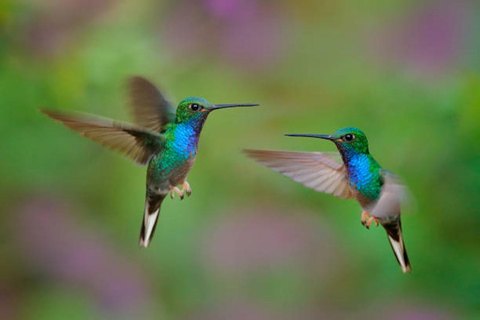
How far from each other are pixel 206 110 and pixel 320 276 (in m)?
1.45

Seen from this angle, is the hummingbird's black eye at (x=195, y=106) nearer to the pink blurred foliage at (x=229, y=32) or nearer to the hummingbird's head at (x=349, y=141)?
the hummingbird's head at (x=349, y=141)

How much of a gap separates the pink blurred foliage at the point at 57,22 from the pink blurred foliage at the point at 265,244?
0.69 meters

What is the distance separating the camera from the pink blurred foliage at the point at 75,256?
1874 mm

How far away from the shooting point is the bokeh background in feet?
5.59

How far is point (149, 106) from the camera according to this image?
0.70 m

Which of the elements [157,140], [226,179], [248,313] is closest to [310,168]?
[157,140]

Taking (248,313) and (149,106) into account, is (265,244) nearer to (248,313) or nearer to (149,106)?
(248,313)

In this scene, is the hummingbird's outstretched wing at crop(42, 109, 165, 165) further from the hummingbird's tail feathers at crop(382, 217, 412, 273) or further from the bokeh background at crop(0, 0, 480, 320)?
the bokeh background at crop(0, 0, 480, 320)

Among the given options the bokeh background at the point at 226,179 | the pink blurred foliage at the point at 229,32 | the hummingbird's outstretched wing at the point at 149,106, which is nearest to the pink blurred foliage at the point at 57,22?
the bokeh background at the point at 226,179

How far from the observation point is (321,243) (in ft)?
6.34

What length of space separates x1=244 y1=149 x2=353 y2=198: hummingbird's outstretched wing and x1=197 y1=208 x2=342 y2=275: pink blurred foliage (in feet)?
3.89

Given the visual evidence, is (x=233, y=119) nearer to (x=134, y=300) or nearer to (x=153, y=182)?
(x=134, y=300)

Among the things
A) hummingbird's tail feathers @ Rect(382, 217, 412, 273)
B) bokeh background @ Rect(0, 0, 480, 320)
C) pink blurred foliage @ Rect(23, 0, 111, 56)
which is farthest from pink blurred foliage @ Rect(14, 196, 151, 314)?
hummingbird's tail feathers @ Rect(382, 217, 412, 273)

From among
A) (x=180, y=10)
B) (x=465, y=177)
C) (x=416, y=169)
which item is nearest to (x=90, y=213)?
(x=180, y=10)
